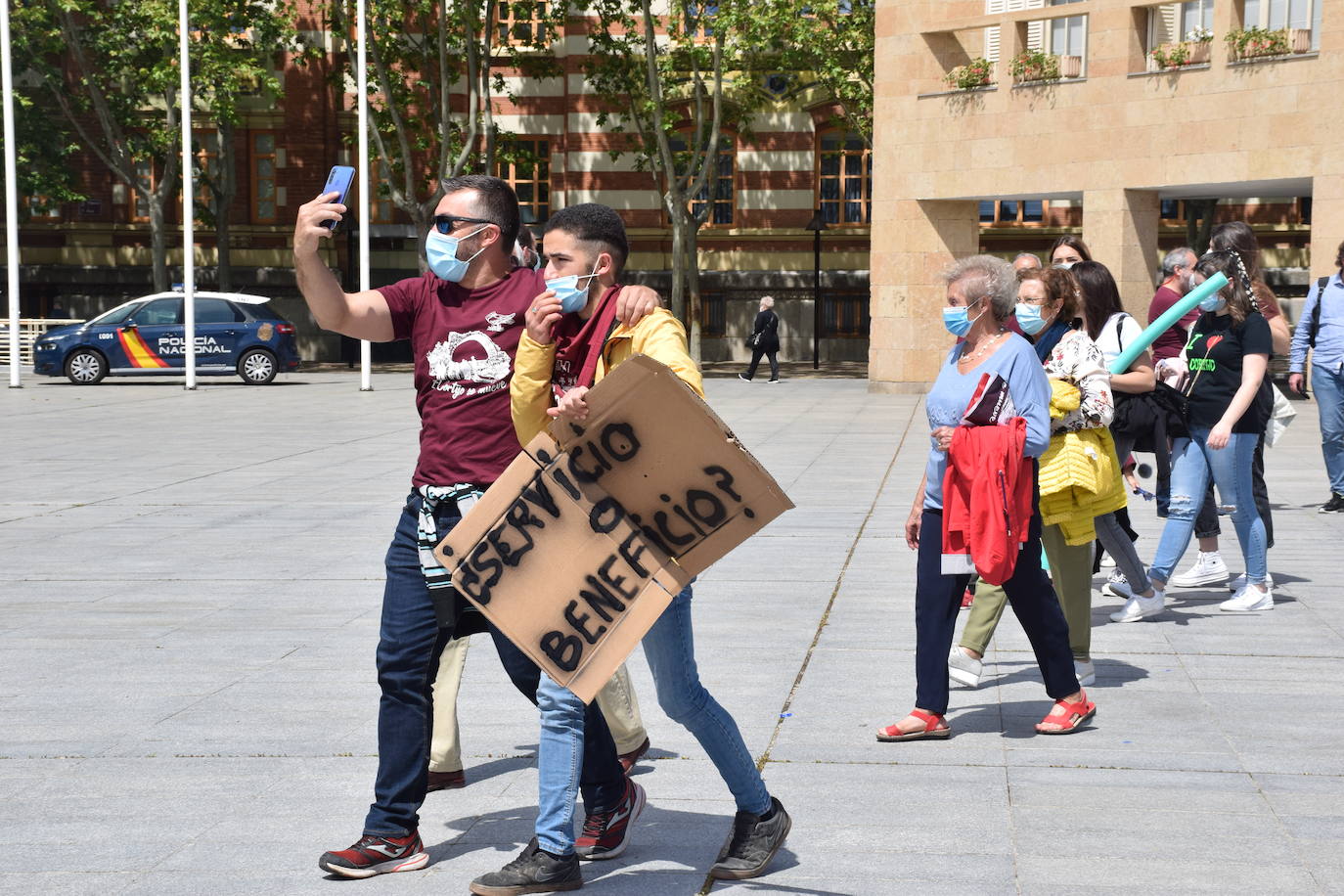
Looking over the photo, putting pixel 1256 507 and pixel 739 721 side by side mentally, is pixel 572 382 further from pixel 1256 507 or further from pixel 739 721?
pixel 1256 507

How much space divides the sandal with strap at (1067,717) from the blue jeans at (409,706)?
1.91 meters

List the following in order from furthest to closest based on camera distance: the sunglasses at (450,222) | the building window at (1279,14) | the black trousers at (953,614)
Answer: the building window at (1279,14) → the black trousers at (953,614) → the sunglasses at (450,222)

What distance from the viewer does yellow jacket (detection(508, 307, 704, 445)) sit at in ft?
13.0

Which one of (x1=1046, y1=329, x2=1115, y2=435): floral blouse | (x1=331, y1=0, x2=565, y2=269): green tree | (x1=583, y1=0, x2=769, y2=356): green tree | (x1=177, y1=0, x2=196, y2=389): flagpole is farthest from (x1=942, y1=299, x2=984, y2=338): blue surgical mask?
(x1=583, y1=0, x2=769, y2=356): green tree

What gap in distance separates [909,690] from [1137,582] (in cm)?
181

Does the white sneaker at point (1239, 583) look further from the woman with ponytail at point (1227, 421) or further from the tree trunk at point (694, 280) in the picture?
the tree trunk at point (694, 280)

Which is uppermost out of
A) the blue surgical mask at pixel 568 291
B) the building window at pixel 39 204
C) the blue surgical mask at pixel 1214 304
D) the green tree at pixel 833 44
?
the green tree at pixel 833 44

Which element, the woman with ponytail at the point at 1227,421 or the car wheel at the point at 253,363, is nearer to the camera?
the woman with ponytail at the point at 1227,421

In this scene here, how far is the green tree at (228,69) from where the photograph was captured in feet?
118

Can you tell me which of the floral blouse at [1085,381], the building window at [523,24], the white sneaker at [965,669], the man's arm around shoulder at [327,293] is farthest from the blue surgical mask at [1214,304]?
the building window at [523,24]

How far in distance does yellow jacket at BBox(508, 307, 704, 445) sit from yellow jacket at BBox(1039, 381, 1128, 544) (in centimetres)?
272

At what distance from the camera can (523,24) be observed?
40.2 meters

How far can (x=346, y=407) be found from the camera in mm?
23219

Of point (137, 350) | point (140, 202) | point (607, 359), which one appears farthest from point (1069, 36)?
point (140, 202)
